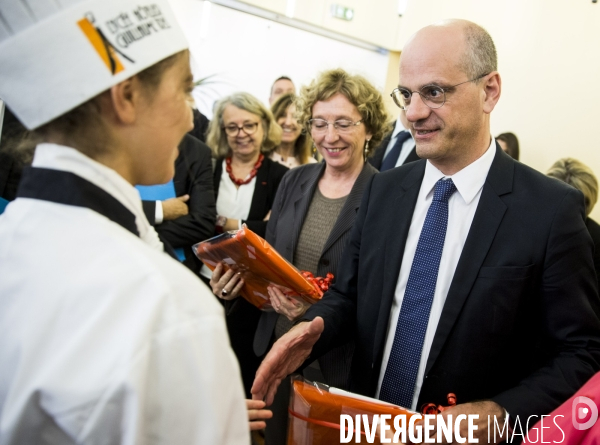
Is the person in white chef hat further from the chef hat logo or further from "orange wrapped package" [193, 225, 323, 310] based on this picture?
"orange wrapped package" [193, 225, 323, 310]

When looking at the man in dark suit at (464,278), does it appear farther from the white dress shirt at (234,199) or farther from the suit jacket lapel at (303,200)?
the white dress shirt at (234,199)

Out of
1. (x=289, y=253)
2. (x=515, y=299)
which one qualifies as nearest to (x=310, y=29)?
(x=289, y=253)

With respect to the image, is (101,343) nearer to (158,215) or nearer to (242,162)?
(158,215)

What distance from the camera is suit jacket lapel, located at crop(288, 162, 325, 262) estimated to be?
2.27 meters

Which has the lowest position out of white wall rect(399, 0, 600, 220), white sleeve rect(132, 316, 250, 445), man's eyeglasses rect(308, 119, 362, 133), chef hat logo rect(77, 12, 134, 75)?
white wall rect(399, 0, 600, 220)

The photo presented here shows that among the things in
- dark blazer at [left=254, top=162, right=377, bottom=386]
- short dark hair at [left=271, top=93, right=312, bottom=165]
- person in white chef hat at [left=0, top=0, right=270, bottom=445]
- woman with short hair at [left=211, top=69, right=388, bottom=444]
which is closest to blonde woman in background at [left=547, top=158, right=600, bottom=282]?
woman with short hair at [left=211, top=69, right=388, bottom=444]

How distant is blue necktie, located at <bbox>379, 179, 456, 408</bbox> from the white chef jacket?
2.82 feet

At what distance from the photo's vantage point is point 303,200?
7.72 feet

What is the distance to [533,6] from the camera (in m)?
5.10

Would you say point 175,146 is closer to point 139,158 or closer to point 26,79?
point 139,158

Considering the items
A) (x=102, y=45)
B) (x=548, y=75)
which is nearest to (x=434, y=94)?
(x=102, y=45)

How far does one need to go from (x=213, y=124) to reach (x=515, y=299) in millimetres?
2322

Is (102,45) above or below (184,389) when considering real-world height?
above

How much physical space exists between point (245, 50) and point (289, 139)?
7.22ft
